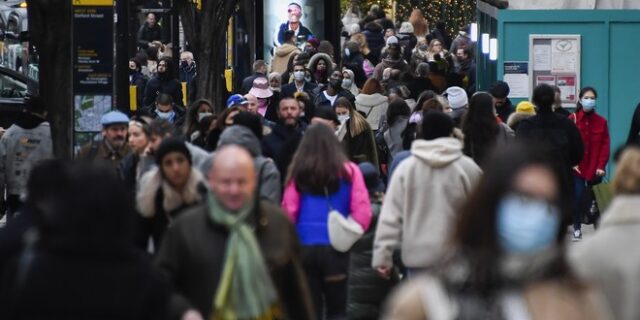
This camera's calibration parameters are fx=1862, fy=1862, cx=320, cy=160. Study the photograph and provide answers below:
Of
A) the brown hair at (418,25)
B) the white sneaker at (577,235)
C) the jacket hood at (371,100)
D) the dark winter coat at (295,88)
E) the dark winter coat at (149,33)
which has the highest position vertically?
the brown hair at (418,25)

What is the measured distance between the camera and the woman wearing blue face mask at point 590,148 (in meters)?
18.5

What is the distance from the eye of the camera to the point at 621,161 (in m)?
6.97

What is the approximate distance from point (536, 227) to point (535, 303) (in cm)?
19

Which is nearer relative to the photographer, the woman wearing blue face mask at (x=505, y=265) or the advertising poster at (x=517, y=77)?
the woman wearing blue face mask at (x=505, y=265)

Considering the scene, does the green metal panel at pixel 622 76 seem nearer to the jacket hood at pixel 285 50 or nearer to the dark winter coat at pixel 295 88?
the dark winter coat at pixel 295 88

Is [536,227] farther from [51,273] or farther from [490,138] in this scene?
[490,138]

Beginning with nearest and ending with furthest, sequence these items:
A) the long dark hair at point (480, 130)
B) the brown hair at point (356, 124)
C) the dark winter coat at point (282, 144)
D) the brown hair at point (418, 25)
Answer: the dark winter coat at point (282, 144), the long dark hair at point (480, 130), the brown hair at point (356, 124), the brown hair at point (418, 25)

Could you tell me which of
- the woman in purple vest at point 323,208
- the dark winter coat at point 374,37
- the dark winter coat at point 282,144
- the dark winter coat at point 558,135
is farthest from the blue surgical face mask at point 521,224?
the dark winter coat at point 374,37

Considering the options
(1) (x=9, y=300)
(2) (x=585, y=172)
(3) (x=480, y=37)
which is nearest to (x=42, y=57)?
(2) (x=585, y=172)

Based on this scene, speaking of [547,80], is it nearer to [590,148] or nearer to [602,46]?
[602,46]

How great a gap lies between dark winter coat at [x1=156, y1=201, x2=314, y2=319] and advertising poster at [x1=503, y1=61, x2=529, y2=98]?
48.4ft

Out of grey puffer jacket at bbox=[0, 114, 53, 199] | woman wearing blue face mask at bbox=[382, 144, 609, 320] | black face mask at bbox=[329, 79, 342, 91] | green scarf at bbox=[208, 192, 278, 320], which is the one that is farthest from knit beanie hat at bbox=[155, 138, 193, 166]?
black face mask at bbox=[329, 79, 342, 91]

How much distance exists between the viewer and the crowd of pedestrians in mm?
4691

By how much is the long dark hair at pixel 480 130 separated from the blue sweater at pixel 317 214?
282 centimetres
